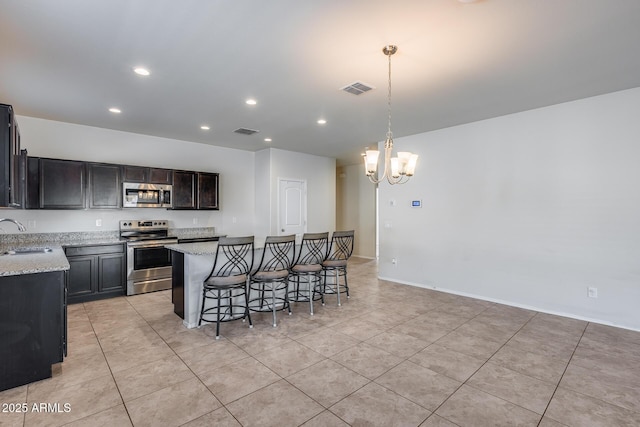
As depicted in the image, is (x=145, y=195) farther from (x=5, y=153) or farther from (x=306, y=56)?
(x=306, y=56)

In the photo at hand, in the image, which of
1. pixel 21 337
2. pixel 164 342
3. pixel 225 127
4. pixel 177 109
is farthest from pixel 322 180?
pixel 21 337

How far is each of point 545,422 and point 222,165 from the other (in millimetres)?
6605

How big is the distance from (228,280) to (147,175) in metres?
3.25

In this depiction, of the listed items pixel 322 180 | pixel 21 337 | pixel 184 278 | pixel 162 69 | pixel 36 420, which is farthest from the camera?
pixel 322 180

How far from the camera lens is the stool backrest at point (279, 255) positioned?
3.99 meters

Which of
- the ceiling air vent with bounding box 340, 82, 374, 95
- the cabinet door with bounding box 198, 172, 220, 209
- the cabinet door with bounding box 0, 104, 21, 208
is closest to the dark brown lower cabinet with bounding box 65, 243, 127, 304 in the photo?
the cabinet door with bounding box 198, 172, 220, 209

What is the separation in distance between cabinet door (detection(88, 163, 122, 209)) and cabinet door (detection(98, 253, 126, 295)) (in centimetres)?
89

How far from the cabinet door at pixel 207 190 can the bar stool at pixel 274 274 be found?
102 inches

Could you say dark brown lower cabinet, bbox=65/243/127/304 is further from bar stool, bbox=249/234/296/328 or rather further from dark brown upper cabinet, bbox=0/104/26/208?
bar stool, bbox=249/234/296/328

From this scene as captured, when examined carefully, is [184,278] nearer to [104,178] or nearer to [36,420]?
[36,420]

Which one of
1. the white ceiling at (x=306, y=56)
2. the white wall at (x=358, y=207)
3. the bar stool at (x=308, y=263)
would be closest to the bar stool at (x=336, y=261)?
the bar stool at (x=308, y=263)

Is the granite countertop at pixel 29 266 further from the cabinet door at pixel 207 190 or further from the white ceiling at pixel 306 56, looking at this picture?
the cabinet door at pixel 207 190

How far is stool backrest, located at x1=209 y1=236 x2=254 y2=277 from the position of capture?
3617mm

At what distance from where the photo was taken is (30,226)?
4730 mm
